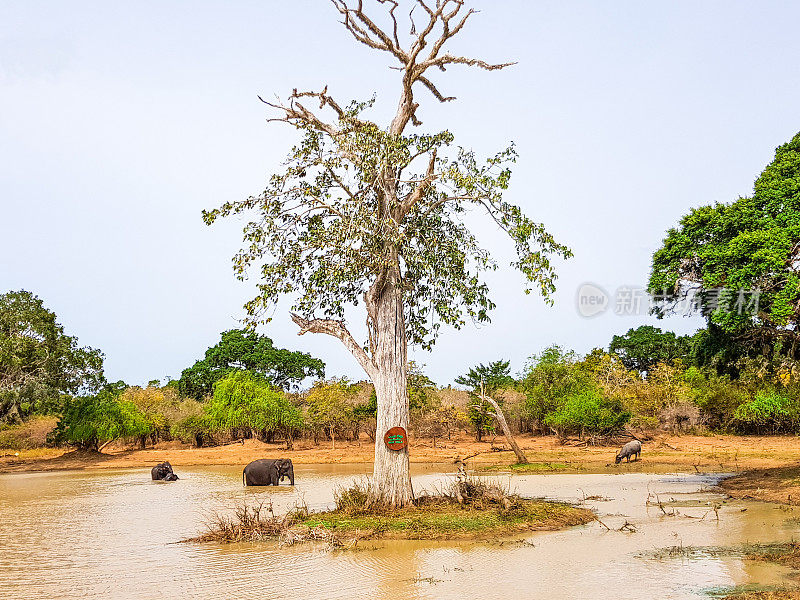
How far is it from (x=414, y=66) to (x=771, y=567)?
10.3m

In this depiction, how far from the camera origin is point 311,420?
3928cm

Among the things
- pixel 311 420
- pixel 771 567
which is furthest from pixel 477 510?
pixel 311 420

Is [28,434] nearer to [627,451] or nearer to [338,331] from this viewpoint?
[627,451]

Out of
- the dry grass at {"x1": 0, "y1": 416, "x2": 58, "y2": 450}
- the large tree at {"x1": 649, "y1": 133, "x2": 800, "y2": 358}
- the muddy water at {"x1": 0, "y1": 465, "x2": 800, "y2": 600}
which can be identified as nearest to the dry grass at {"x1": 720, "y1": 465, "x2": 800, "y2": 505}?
the muddy water at {"x1": 0, "y1": 465, "x2": 800, "y2": 600}

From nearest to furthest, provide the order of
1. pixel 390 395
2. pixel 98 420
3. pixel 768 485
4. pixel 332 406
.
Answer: pixel 390 395 → pixel 768 485 → pixel 98 420 → pixel 332 406

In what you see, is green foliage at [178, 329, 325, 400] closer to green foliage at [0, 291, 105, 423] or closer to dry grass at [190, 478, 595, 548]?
green foliage at [0, 291, 105, 423]

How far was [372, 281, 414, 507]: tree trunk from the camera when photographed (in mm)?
12742

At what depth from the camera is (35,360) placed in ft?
113

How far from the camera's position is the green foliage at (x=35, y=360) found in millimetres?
32938

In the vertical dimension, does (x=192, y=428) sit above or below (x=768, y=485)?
above

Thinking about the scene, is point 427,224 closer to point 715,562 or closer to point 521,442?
point 715,562

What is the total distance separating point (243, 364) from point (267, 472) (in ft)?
103

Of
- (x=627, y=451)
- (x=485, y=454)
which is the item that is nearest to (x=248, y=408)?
(x=485, y=454)

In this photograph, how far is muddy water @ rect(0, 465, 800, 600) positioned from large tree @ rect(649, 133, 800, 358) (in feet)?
12.6
